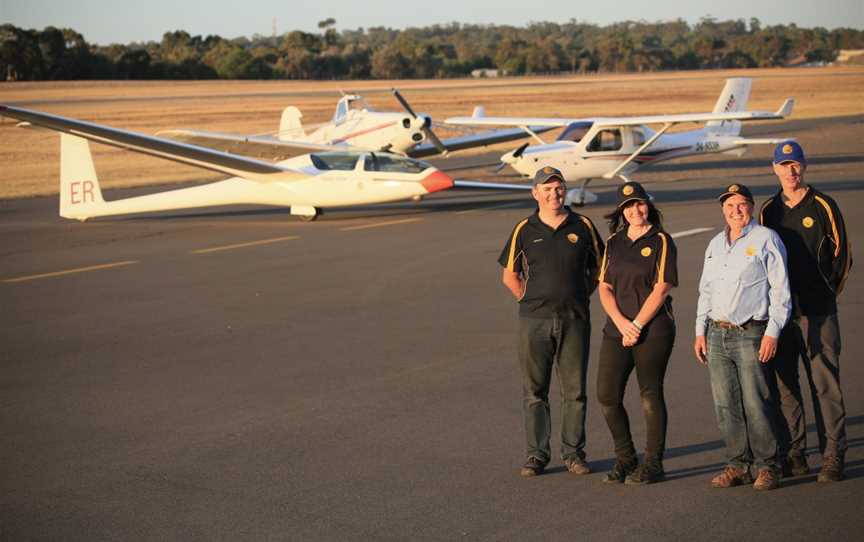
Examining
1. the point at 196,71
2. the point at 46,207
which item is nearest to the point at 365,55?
the point at 196,71

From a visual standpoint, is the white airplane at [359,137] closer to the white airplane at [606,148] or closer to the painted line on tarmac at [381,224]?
the white airplane at [606,148]

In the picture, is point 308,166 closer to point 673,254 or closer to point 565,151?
point 565,151

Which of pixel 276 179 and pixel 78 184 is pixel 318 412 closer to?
pixel 276 179

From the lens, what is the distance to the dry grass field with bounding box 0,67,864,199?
33.1 metres

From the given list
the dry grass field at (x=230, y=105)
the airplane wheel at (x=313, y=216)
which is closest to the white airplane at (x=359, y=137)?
the dry grass field at (x=230, y=105)

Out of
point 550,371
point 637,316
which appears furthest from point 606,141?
point 637,316

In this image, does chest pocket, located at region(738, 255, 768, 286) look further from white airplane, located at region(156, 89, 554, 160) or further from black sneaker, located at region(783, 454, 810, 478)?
white airplane, located at region(156, 89, 554, 160)

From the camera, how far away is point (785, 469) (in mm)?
6277

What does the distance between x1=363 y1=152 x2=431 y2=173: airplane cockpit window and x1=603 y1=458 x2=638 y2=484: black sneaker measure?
13581 millimetres

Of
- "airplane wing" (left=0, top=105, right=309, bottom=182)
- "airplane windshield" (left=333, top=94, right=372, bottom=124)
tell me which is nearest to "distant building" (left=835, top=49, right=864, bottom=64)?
"airplane windshield" (left=333, top=94, right=372, bottom=124)

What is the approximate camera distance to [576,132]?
2222cm

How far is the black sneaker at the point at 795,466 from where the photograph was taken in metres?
6.27

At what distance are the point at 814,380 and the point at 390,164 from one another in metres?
13.9

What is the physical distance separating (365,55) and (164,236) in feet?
423
